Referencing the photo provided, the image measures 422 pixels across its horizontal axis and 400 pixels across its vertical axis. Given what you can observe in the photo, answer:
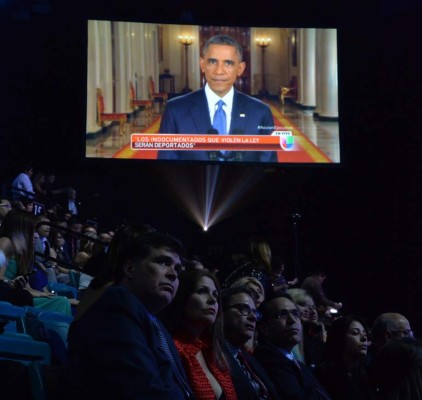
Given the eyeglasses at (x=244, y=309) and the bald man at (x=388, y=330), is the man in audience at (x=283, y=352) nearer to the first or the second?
the eyeglasses at (x=244, y=309)

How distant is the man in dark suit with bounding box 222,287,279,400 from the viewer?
10.3ft

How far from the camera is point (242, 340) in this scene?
3322 mm

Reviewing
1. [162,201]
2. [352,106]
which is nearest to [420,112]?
[352,106]

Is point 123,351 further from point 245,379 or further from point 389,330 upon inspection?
point 389,330

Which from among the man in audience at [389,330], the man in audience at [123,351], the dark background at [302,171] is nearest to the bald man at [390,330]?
the man in audience at [389,330]

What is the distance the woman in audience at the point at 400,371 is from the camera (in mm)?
3213

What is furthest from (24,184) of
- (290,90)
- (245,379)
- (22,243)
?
(245,379)

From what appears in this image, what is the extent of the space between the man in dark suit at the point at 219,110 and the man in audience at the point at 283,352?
6.45 metres

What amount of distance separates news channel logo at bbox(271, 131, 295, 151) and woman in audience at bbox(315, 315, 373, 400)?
615 centimetres

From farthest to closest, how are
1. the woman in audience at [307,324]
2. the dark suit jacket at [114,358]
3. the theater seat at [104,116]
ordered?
the theater seat at [104,116]
the woman in audience at [307,324]
the dark suit jacket at [114,358]

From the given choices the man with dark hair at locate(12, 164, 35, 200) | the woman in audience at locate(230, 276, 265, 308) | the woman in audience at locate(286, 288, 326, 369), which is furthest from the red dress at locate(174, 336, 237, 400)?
the man with dark hair at locate(12, 164, 35, 200)

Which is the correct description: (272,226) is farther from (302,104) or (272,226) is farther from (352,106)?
(302,104)

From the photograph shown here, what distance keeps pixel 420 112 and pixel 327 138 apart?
2.94m

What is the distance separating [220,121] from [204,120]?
0.18 metres
